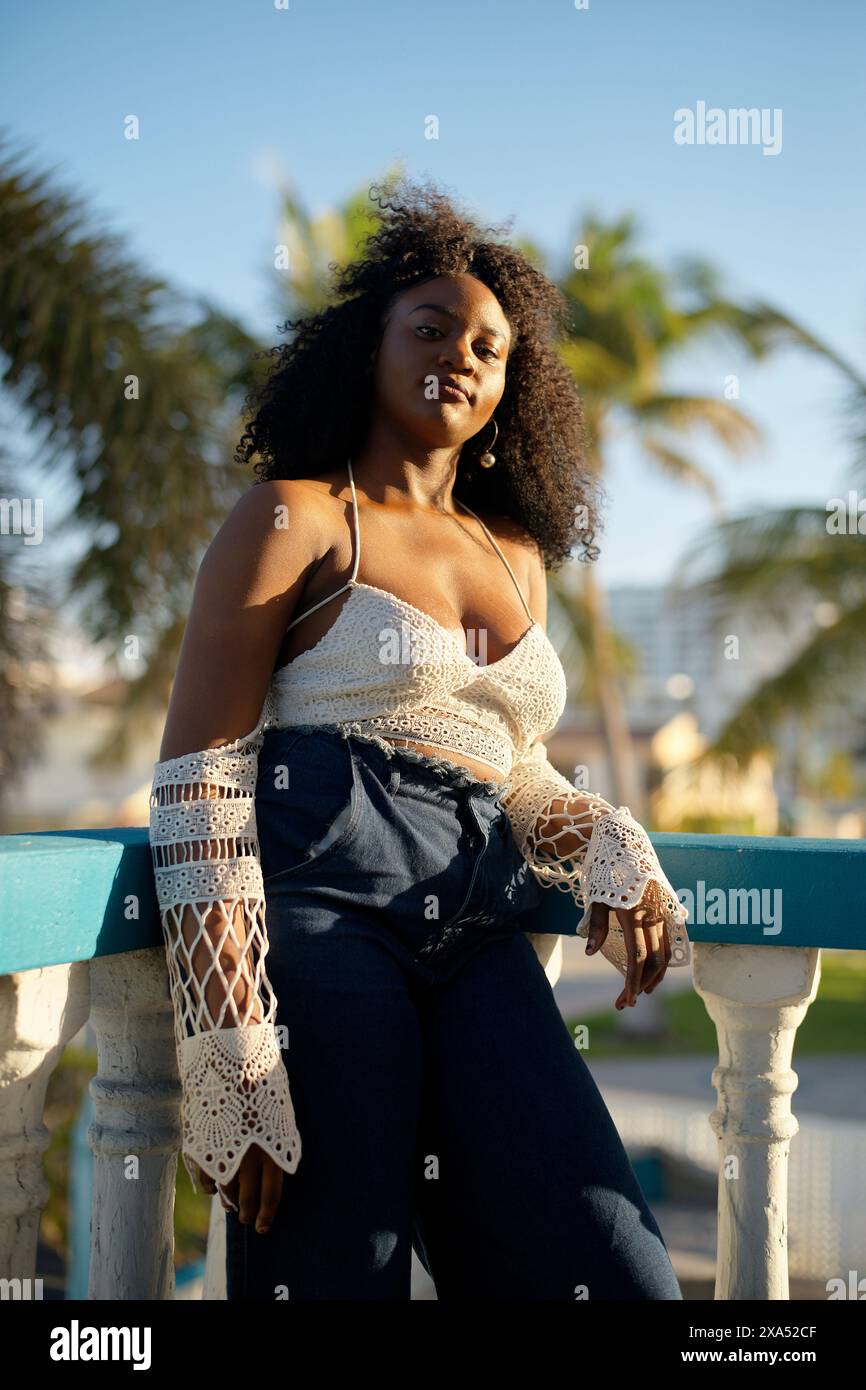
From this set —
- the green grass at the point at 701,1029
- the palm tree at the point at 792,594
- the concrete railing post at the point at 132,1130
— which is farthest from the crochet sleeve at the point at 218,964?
the green grass at the point at 701,1029

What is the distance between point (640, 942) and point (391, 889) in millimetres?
390

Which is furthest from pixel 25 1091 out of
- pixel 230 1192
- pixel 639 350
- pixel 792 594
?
pixel 639 350

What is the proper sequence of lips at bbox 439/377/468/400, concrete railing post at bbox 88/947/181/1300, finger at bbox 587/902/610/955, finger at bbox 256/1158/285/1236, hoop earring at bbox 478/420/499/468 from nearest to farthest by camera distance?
finger at bbox 256/1158/285/1236
concrete railing post at bbox 88/947/181/1300
finger at bbox 587/902/610/955
lips at bbox 439/377/468/400
hoop earring at bbox 478/420/499/468

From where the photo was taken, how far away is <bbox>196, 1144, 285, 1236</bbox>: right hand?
180 cm

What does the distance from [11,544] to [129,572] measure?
642mm

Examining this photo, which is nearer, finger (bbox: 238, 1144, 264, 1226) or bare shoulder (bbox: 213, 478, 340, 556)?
finger (bbox: 238, 1144, 264, 1226)

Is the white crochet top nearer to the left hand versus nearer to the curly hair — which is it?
the left hand

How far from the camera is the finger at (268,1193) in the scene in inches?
70.9

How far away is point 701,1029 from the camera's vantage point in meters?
19.5

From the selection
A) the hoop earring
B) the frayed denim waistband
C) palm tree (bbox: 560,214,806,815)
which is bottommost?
the frayed denim waistband

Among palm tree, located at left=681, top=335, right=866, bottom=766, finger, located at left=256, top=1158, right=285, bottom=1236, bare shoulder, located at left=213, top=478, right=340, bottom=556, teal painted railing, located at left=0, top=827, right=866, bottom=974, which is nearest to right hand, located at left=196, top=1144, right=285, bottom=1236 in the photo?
finger, located at left=256, top=1158, right=285, bottom=1236

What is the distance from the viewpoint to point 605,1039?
18719 millimetres

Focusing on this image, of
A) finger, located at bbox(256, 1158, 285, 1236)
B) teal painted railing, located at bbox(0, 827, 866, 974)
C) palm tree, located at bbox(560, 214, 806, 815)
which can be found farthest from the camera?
palm tree, located at bbox(560, 214, 806, 815)

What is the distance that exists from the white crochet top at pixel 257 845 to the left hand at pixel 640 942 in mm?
13
